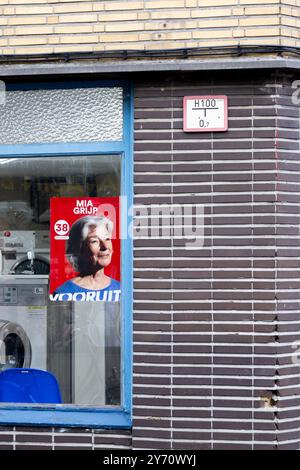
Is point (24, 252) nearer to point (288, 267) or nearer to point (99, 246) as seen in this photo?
point (99, 246)

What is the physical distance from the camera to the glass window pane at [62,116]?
5.27 metres

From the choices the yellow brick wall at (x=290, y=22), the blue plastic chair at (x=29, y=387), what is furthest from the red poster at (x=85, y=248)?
the yellow brick wall at (x=290, y=22)

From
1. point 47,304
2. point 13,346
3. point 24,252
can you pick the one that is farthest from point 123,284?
point 13,346

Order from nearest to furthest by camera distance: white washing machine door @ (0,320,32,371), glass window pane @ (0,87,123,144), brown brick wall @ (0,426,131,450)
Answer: brown brick wall @ (0,426,131,450)
glass window pane @ (0,87,123,144)
white washing machine door @ (0,320,32,371)

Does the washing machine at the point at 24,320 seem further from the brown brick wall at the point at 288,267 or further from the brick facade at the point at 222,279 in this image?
the brown brick wall at the point at 288,267

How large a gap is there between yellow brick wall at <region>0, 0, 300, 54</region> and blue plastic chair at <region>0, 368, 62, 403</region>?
2.17 m

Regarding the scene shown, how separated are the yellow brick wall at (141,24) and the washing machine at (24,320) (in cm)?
157

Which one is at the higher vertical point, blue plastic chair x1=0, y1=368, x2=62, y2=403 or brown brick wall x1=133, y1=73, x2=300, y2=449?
brown brick wall x1=133, y1=73, x2=300, y2=449

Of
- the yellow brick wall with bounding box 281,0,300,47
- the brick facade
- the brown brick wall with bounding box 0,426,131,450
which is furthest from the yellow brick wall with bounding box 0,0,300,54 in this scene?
the brown brick wall with bounding box 0,426,131,450

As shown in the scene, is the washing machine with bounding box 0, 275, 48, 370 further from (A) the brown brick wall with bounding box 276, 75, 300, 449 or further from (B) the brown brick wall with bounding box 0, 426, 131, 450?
(A) the brown brick wall with bounding box 276, 75, 300, 449

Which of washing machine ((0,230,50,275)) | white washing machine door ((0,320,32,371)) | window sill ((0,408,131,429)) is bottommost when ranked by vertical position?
window sill ((0,408,131,429))

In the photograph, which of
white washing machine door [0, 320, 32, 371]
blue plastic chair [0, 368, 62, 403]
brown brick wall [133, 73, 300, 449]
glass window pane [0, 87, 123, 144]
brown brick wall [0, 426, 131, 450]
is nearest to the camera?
brown brick wall [133, 73, 300, 449]

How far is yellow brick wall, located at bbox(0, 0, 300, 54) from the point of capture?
5.02m

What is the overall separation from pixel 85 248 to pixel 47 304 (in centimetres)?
48
